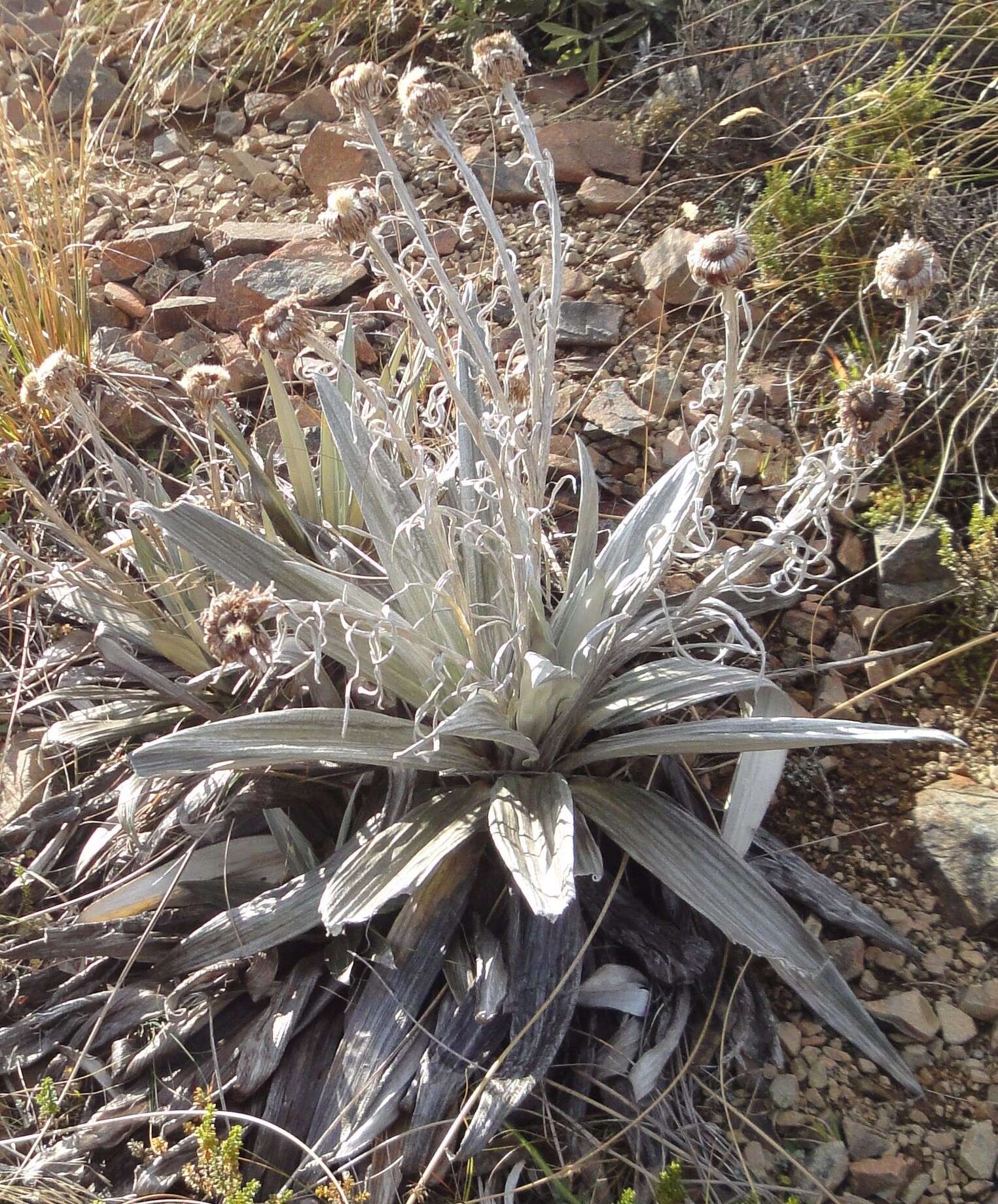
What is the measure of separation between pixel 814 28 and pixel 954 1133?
105 inches

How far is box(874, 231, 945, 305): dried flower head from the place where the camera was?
4.02 feet

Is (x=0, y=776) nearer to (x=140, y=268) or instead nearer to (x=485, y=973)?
(x=485, y=973)

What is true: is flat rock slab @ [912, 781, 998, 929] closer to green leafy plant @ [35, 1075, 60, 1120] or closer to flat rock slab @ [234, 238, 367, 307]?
green leafy plant @ [35, 1075, 60, 1120]

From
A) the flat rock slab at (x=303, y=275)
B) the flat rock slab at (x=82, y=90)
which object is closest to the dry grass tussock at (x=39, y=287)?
the flat rock slab at (x=303, y=275)

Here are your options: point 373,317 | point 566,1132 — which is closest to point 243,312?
point 373,317

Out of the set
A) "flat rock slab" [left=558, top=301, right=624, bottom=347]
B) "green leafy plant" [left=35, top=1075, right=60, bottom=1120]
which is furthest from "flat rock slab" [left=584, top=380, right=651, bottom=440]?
"green leafy plant" [left=35, top=1075, right=60, bottom=1120]

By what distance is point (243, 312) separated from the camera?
2.71 m

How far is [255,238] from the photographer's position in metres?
2.89

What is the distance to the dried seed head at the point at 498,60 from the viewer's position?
4.04ft

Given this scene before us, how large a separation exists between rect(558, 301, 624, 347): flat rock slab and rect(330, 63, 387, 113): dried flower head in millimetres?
1378

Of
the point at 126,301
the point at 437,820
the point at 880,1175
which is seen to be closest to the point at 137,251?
the point at 126,301

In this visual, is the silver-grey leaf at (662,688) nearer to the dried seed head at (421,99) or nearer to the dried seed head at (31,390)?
the dried seed head at (421,99)

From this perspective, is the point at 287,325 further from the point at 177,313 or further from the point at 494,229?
the point at 177,313

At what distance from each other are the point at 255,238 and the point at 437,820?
1953 mm
